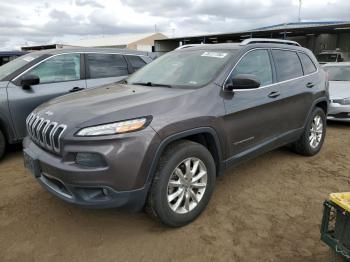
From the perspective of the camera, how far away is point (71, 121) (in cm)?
266

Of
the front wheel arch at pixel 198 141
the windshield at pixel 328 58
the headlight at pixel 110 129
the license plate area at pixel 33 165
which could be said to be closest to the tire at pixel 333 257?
the front wheel arch at pixel 198 141

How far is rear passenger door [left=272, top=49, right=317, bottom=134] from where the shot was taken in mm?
4152

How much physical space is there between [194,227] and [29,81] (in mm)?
3368

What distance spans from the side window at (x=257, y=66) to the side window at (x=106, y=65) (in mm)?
2922

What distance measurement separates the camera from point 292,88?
4.29 m

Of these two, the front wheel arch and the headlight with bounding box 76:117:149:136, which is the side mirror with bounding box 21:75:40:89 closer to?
the headlight with bounding box 76:117:149:136

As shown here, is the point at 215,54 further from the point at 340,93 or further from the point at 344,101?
the point at 340,93

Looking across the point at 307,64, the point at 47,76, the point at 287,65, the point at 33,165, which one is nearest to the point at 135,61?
the point at 47,76

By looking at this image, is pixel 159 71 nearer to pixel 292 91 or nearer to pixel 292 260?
pixel 292 91

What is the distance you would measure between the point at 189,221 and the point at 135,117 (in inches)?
44.8

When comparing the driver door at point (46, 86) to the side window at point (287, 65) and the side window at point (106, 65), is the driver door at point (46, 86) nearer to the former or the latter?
→ the side window at point (106, 65)

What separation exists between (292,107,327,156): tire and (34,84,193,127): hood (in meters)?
2.50

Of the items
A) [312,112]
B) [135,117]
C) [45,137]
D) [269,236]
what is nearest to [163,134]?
[135,117]

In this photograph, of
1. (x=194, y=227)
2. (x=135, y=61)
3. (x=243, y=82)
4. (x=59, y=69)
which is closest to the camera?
(x=194, y=227)
